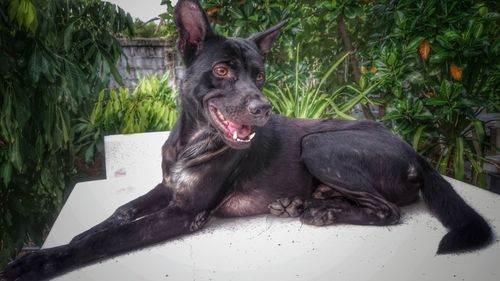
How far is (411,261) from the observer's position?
4.33 ft

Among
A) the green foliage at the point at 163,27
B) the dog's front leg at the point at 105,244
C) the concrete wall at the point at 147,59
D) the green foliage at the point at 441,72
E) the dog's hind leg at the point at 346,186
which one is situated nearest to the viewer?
the dog's front leg at the point at 105,244

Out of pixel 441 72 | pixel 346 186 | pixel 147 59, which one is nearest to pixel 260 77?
pixel 346 186

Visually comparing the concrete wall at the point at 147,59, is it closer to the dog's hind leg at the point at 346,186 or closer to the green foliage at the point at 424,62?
Answer: the green foliage at the point at 424,62

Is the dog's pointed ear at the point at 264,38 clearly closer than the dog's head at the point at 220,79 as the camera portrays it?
No

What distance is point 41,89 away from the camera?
2217mm

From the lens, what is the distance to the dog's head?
134cm

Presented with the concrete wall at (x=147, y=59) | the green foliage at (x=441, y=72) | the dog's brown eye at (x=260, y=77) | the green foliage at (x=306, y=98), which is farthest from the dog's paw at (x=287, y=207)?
the concrete wall at (x=147, y=59)

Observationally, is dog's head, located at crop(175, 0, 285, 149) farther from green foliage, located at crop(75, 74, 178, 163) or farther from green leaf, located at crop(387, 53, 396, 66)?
green foliage, located at crop(75, 74, 178, 163)

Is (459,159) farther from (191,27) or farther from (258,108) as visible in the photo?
(191,27)

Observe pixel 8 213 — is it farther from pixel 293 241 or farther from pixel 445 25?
pixel 445 25

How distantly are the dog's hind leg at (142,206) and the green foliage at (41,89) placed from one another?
0.70 metres

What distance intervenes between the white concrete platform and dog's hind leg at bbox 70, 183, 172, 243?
0.08 meters

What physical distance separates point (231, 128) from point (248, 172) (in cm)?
34

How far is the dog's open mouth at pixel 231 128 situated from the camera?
1.40m
